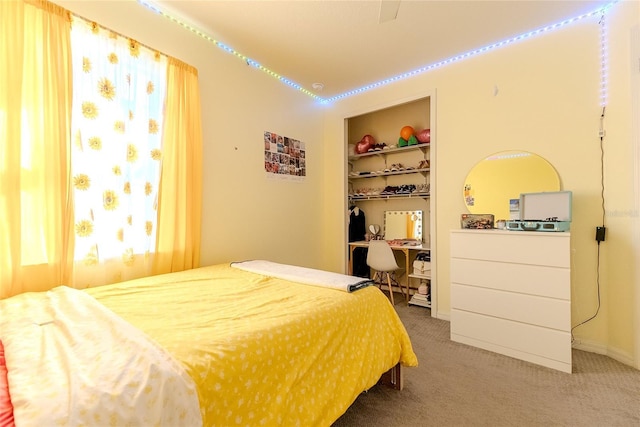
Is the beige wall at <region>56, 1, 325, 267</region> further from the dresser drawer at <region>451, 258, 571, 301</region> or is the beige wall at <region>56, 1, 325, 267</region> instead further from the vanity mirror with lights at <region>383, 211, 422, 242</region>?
the dresser drawer at <region>451, 258, 571, 301</region>

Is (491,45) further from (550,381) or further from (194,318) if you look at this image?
(194,318)

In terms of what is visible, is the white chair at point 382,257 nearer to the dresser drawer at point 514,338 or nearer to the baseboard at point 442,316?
the baseboard at point 442,316

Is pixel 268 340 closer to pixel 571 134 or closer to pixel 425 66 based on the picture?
pixel 571 134

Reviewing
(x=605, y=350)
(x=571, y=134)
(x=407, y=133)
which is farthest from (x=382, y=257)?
(x=571, y=134)

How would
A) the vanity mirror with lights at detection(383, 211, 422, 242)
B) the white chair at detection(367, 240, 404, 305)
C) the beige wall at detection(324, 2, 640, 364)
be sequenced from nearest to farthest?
the beige wall at detection(324, 2, 640, 364)
the white chair at detection(367, 240, 404, 305)
the vanity mirror with lights at detection(383, 211, 422, 242)

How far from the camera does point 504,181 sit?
257 centimetres

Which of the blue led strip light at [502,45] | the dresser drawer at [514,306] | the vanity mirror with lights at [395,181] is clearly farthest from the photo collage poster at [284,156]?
the dresser drawer at [514,306]

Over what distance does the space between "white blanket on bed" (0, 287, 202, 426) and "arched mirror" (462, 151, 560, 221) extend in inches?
109

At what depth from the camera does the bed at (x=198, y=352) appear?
0.71 meters

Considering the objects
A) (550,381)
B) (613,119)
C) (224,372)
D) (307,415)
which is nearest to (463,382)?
(550,381)

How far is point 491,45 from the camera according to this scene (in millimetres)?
2592

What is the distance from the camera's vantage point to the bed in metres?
0.71

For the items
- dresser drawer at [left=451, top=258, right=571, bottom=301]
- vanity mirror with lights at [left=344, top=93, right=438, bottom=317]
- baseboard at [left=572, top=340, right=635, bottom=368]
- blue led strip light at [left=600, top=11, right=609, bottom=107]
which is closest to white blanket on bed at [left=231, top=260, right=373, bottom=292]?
dresser drawer at [left=451, top=258, right=571, bottom=301]

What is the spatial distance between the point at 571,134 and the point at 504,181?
587 mm
